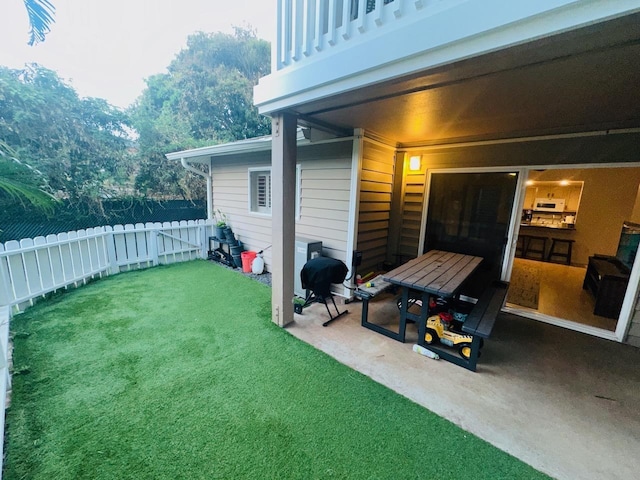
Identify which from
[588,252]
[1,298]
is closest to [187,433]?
[1,298]

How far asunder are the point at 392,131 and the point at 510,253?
2.51 m

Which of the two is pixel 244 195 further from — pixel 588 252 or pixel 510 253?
pixel 588 252

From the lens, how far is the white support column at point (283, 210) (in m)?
2.79

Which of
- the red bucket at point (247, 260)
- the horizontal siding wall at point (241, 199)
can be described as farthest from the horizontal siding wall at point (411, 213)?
the red bucket at point (247, 260)

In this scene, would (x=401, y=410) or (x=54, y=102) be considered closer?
(x=401, y=410)

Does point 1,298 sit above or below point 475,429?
above

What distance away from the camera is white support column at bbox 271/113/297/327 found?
2.79m

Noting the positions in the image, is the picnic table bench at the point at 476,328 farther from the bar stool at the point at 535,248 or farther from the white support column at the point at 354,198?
the bar stool at the point at 535,248

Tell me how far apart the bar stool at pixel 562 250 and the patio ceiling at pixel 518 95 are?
484cm

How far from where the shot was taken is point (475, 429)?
73.7 inches

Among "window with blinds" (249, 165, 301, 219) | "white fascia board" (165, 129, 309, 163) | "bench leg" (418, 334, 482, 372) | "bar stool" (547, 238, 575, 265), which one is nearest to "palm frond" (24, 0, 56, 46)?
"white fascia board" (165, 129, 309, 163)

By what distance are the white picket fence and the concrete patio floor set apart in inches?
110

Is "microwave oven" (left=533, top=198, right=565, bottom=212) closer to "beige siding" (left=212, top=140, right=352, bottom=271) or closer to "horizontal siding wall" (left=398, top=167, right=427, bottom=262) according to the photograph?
"horizontal siding wall" (left=398, top=167, right=427, bottom=262)

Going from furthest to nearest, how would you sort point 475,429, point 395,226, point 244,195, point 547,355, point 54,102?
point 54,102 < point 244,195 < point 395,226 < point 547,355 < point 475,429
